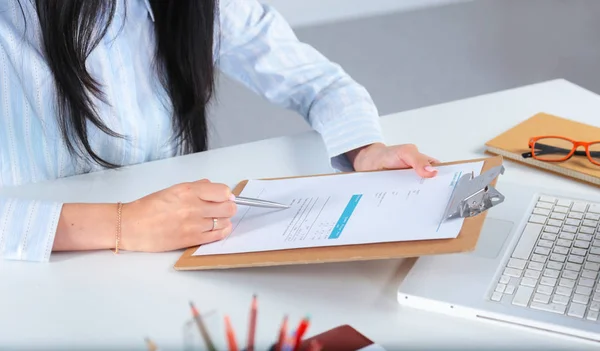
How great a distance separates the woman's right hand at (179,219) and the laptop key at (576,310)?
421 millimetres

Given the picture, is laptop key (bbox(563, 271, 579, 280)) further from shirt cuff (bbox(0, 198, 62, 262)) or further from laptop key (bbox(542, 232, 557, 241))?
shirt cuff (bbox(0, 198, 62, 262))

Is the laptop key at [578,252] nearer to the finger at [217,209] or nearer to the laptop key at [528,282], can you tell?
the laptop key at [528,282]

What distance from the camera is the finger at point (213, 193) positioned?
40.6 inches

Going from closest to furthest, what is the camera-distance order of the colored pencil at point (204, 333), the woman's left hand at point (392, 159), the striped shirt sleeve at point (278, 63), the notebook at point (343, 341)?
the colored pencil at point (204, 333), the notebook at point (343, 341), the woman's left hand at point (392, 159), the striped shirt sleeve at point (278, 63)

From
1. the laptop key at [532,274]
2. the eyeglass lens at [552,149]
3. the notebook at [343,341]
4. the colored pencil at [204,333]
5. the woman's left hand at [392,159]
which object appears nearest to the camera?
the colored pencil at [204,333]

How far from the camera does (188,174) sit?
1.25m

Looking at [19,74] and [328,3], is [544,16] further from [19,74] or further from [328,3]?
[19,74]

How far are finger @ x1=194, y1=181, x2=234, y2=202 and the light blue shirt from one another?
19 cm

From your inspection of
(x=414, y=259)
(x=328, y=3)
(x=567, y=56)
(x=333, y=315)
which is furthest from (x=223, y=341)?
(x=328, y=3)

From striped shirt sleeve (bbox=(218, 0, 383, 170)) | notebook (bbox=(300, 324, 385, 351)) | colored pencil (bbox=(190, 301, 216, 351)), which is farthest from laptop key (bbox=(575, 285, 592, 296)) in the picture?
striped shirt sleeve (bbox=(218, 0, 383, 170))

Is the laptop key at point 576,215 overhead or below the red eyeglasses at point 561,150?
overhead

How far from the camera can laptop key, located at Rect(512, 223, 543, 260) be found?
0.95 meters

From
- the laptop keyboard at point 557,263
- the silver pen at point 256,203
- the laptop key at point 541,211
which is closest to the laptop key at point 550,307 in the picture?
the laptop keyboard at point 557,263

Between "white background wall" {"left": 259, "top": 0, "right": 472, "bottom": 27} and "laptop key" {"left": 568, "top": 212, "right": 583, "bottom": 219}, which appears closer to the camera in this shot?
"laptop key" {"left": 568, "top": 212, "right": 583, "bottom": 219}
